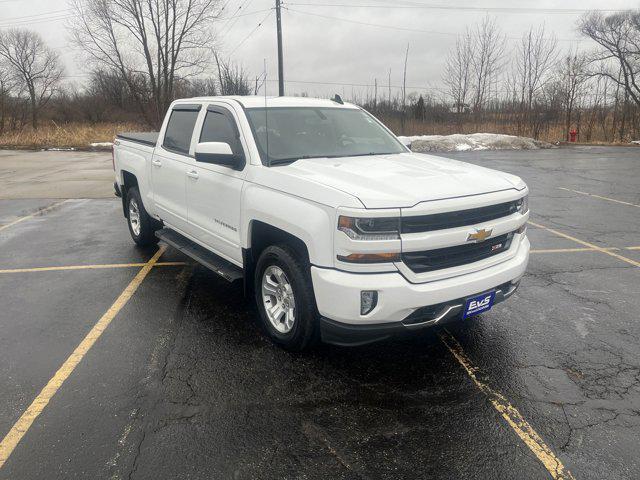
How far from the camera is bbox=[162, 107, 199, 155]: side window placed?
5.32 metres

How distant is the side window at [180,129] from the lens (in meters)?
5.32

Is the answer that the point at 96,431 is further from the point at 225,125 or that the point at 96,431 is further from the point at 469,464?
the point at 225,125

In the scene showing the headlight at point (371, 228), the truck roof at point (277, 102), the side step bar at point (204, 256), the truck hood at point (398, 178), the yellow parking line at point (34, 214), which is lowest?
the yellow parking line at point (34, 214)

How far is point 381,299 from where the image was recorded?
3104mm

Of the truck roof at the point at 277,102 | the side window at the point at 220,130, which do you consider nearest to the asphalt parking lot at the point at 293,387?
the side window at the point at 220,130

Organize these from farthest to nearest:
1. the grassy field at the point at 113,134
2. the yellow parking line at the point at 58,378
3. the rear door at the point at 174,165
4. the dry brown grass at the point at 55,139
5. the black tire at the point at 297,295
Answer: the grassy field at the point at 113,134, the dry brown grass at the point at 55,139, the rear door at the point at 174,165, the black tire at the point at 297,295, the yellow parking line at the point at 58,378

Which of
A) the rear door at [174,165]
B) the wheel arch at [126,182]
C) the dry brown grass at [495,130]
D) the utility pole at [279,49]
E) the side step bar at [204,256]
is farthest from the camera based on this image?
the dry brown grass at [495,130]

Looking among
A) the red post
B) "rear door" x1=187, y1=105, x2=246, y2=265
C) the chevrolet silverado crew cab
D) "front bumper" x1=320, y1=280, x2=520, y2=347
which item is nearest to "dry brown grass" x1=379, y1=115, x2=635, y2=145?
the red post

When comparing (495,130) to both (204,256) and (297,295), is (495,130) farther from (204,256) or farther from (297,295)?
(297,295)

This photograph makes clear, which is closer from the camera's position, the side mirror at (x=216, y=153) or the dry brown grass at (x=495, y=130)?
the side mirror at (x=216, y=153)

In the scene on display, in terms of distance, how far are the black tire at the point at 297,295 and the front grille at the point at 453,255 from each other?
2.54ft

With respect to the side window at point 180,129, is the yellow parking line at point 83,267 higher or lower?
lower

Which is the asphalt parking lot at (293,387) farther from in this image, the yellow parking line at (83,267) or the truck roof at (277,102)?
the truck roof at (277,102)

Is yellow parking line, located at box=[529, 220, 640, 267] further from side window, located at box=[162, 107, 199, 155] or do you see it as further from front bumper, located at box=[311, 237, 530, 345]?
side window, located at box=[162, 107, 199, 155]
